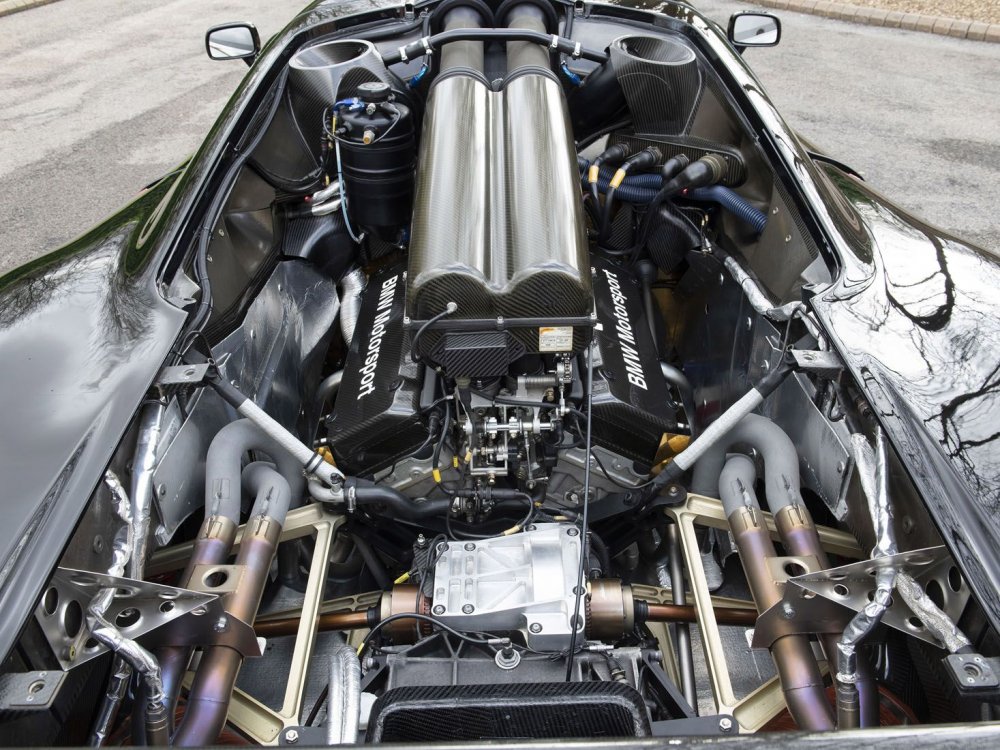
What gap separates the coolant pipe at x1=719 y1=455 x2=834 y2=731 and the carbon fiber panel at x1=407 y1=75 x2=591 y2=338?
22.7 inches

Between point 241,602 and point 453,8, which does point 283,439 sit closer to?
point 241,602

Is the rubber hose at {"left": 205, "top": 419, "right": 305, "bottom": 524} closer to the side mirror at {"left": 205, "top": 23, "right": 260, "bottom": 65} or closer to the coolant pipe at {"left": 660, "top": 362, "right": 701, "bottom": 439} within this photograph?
the coolant pipe at {"left": 660, "top": 362, "right": 701, "bottom": 439}

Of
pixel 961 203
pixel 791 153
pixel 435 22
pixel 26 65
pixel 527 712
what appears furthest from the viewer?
pixel 26 65

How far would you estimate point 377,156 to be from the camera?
7.96 ft

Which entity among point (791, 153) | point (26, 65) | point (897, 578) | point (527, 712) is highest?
point (791, 153)

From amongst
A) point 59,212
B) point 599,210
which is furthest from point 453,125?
point 59,212

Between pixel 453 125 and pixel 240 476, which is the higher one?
pixel 453 125

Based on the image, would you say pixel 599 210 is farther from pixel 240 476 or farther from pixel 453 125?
pixel 240 476

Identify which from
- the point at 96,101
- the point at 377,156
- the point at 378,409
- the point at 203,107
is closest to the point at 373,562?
the point at 378,409

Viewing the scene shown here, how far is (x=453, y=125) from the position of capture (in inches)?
80.3

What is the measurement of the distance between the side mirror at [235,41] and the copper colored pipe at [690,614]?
Answer: 2352 millimetres

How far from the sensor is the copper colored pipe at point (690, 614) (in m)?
1.66

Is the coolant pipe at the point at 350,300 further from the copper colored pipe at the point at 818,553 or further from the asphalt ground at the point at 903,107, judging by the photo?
the asphalt ground at the point at 903,107

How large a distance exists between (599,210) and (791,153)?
2.10 ft
